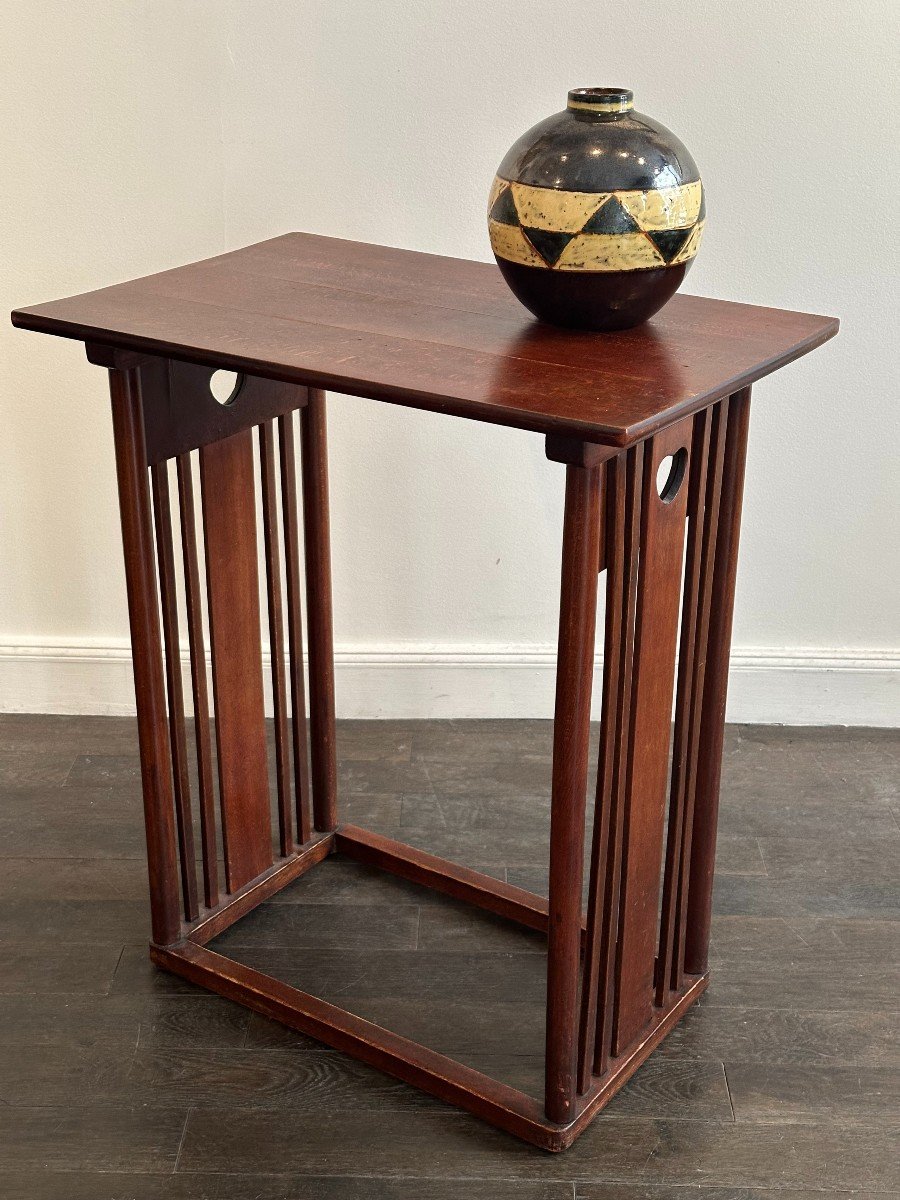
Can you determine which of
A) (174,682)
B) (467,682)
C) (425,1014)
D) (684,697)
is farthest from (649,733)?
(467,682)

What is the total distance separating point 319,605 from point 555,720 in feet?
2.62

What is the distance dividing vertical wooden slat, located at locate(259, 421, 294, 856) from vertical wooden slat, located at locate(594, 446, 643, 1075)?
26.2 inches

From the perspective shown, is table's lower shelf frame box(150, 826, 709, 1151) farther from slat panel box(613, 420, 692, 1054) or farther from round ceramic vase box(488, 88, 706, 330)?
round ceramic vase box(488, 88, 706, 330)

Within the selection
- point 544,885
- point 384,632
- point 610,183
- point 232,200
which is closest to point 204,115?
point 232,200

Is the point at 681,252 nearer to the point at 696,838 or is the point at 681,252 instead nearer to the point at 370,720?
the point at 696,838

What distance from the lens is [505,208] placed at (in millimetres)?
1620

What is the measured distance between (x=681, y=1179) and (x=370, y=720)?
133 cm

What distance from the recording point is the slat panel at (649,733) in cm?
166

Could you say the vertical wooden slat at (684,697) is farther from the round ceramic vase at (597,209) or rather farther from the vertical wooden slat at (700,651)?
the round ceramic vase at (597,209)

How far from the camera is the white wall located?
2.46m

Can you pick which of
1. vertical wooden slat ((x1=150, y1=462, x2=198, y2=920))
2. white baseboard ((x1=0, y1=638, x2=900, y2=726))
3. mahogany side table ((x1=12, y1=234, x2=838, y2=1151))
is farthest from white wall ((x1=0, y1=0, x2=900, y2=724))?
vertical wooden slat ((x1=150, y1=462, x2=198, y2=920))

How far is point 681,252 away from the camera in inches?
64.2

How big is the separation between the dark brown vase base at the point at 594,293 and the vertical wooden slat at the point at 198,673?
0.57m

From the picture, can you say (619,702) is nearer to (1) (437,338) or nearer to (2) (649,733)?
(2) (649,733)
